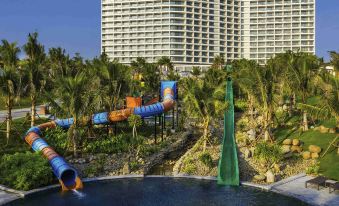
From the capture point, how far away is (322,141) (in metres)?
36.8

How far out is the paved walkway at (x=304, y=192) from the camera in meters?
23.5

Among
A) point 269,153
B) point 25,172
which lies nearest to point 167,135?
point 269,153

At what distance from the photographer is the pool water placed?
952 inches

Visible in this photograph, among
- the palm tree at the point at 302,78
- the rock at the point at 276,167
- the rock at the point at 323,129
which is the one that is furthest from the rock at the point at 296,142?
the rock at the point at 276,167

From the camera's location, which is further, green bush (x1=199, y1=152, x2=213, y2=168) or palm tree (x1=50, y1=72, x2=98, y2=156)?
palm tree (x1=50, y1=72, x2=98, y2=156)

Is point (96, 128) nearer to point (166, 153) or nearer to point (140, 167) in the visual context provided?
point (166, 153)

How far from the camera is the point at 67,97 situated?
33312 mm

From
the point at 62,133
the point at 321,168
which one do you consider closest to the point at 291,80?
the point at 321,168

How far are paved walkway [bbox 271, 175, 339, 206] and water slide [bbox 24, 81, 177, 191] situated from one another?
15.4m

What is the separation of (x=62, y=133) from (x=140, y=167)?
11.5m

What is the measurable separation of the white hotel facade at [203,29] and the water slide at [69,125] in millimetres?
120113

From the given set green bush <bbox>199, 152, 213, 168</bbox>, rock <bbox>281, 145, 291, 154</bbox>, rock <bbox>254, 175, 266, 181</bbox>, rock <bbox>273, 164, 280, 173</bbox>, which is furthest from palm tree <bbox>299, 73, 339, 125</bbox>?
green bush <bbox>199, 152, 213, 168</bbox>

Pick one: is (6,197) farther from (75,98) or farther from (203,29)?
(203,29)

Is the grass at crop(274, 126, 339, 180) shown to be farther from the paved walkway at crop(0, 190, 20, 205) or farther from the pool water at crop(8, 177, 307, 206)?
the paved walkway at crop(0, 190, 20, 205)
